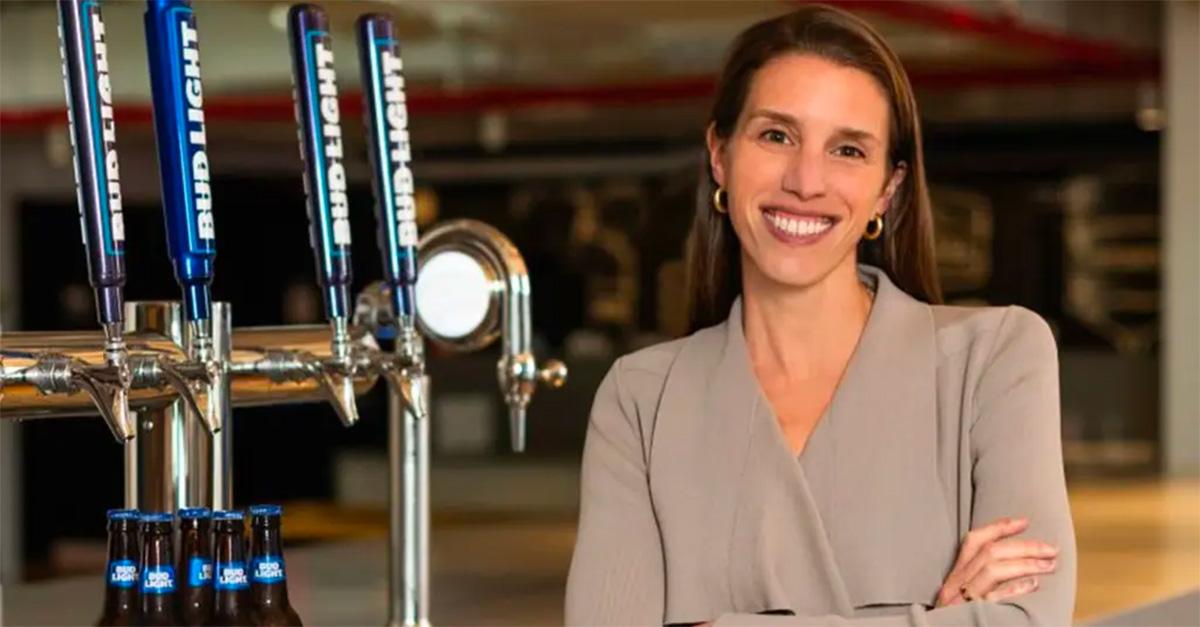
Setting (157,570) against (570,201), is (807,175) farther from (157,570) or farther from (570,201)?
(570,201)

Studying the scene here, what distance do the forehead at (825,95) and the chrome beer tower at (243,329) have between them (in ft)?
0.97

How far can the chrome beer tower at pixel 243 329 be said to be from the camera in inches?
53.7

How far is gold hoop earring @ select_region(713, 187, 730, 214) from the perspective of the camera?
177 cm

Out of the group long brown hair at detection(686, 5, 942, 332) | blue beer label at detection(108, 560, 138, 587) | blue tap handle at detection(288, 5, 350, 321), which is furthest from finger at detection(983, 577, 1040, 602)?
blue beer label at detection(108, 560, 138, 587)

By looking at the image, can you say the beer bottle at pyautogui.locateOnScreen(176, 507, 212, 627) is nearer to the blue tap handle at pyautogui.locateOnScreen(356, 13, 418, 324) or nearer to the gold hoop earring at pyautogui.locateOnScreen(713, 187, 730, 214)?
the blue tap handle at pyautogui.locateOnScreen(356, 13, 418, 324)

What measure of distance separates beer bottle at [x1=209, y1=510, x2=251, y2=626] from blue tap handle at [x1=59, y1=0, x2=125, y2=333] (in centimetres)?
15

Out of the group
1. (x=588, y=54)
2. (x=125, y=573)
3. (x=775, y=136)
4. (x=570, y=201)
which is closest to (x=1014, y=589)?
(x=775, y=136)

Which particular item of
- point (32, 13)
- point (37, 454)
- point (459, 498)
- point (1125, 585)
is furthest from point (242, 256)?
point (1125, 585)

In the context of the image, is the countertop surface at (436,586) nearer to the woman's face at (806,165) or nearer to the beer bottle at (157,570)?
the woman's face at (806,165)

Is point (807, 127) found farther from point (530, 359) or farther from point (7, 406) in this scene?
point (7, 406)

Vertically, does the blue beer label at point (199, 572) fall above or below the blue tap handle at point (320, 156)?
below

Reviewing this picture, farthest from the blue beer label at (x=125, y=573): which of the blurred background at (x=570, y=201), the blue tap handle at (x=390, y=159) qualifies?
the blurred background at (x=570, y=201)

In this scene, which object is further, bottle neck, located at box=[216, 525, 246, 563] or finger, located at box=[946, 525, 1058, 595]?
finger, located at box=[946, 525, 1058, 595]

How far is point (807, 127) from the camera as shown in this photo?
5.43 feet
